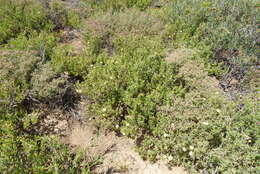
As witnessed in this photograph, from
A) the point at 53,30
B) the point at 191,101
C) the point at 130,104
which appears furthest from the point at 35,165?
the point at 53,30

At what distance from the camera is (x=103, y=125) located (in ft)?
10.1

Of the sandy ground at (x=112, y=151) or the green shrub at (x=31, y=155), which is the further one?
the sandy ground at (x=112, y=151)

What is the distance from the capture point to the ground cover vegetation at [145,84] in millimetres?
2510

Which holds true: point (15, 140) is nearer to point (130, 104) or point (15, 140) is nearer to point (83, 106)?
point (83, 106)

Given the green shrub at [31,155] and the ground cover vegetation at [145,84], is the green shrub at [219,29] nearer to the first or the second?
the ground cover vegetation at [145,84]

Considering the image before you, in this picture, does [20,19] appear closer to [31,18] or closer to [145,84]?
[31,18]

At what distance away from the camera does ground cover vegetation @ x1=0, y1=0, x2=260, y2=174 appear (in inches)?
98.8

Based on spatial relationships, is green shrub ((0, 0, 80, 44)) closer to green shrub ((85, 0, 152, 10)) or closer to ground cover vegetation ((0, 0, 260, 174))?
ground cover vegetation ((0, 0, 260, 174))

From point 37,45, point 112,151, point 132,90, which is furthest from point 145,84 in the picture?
point 37,45

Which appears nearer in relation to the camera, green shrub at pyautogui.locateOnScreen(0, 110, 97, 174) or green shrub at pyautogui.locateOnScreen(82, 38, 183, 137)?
green shrub at pyautogui.locateOnScreen(0, 110, 97, 174)

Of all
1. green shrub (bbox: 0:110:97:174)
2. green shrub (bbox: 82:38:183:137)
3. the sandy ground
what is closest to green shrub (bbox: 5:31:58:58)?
green shrub (bbox: 82:38:183:137)

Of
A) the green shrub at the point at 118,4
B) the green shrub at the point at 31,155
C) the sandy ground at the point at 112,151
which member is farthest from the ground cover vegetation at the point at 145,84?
the green shrub at the point at 118,4

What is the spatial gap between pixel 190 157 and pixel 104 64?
260 cm

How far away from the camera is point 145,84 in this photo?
10.9ft
